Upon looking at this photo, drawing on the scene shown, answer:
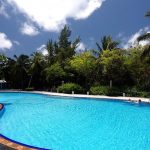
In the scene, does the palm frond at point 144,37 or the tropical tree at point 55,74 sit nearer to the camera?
the palm frond at point 144,37

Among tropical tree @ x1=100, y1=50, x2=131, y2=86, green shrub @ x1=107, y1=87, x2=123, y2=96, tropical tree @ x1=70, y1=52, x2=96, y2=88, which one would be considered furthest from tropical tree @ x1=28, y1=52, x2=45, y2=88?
green shrub @ x1=107, y1=87, x2=123, y2=96

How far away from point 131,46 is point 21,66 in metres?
18.1

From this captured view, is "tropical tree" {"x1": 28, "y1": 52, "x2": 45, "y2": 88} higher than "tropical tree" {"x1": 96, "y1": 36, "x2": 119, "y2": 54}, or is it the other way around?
"tropical tree" {"x1": 96, "y1": 36, "x2": 119, "y2": 54}

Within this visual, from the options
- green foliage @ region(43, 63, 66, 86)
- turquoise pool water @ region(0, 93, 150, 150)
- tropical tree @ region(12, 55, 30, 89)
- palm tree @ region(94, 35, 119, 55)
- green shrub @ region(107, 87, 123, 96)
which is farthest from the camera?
tropical tree @ region(12, 55, 30, 89)

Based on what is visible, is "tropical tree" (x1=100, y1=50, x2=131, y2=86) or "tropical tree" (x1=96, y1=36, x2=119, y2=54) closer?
"tropical tree" (x1=100, y1=50, x2=131, y2=86)

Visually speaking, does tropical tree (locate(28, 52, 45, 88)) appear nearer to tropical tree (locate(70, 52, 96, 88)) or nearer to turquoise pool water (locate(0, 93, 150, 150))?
tropical tree (locate(70, 52, 96, 88))

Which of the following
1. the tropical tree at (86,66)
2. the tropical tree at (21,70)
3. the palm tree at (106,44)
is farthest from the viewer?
the tropical tree at (21,70)

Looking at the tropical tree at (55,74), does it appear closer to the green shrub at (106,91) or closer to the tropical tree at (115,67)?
the tropical tree at (115,67)

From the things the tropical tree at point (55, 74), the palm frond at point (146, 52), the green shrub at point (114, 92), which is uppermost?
the palm frond at point (146, 52)

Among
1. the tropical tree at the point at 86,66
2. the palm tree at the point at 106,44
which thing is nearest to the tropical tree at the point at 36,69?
the tropical tree at the point at 86,66

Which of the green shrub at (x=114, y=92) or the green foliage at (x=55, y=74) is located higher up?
the green foliage at (x=55, y=74)

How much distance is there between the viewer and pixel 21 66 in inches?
1622

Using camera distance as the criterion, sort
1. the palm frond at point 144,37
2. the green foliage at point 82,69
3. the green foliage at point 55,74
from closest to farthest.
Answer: the palm frond at point 144,37, the green foliage at point 82,69, the green foliage at point 55,74

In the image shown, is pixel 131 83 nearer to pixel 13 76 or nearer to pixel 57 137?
pixel 13 76
